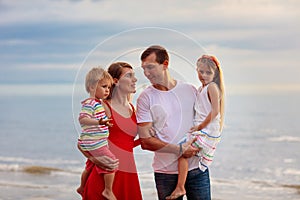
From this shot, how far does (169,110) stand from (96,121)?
→ 51 cm

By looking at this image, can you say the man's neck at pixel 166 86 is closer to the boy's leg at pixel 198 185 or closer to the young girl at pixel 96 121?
the young girl at pixel 96 121

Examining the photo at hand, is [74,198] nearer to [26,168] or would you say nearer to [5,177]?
[5,177]

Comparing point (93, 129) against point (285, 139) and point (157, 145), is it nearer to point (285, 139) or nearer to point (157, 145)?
point (157, 145)

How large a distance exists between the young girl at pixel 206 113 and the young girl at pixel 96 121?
493mm

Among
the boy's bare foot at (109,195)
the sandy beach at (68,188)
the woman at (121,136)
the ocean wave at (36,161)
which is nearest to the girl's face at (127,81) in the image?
the woman at (121,136)

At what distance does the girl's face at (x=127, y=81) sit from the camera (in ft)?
13.5

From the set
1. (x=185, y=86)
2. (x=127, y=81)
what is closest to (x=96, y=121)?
(x=127, y=81)

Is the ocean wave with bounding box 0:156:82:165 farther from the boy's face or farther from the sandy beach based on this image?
the boy's face

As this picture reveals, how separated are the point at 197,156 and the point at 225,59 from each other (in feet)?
84.9

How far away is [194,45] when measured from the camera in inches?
171

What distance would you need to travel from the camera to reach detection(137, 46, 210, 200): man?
13.7ft

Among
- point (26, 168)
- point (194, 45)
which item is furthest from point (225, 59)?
point (194, 45)

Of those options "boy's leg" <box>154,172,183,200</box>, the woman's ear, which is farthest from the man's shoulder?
"boy's leg" <box>154,172,183,200</box>

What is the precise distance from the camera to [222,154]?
19000mm
